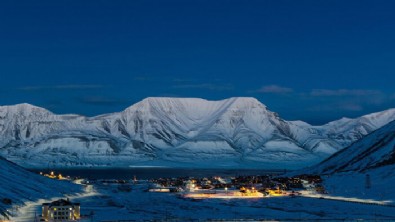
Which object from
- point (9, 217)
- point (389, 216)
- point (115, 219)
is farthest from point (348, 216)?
point (9, 217)

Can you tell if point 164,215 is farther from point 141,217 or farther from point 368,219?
point 368,219

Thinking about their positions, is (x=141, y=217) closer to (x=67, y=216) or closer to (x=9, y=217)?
(x=67, y=216)

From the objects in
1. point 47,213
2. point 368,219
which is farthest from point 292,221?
point 47,213

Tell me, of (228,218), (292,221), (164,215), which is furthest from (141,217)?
(292,221)

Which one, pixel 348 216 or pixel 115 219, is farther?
pixel 348 216

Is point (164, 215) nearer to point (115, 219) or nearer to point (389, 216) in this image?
point (115, 219)

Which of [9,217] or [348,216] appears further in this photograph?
[348,216]

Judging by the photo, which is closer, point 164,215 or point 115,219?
point 115,219
